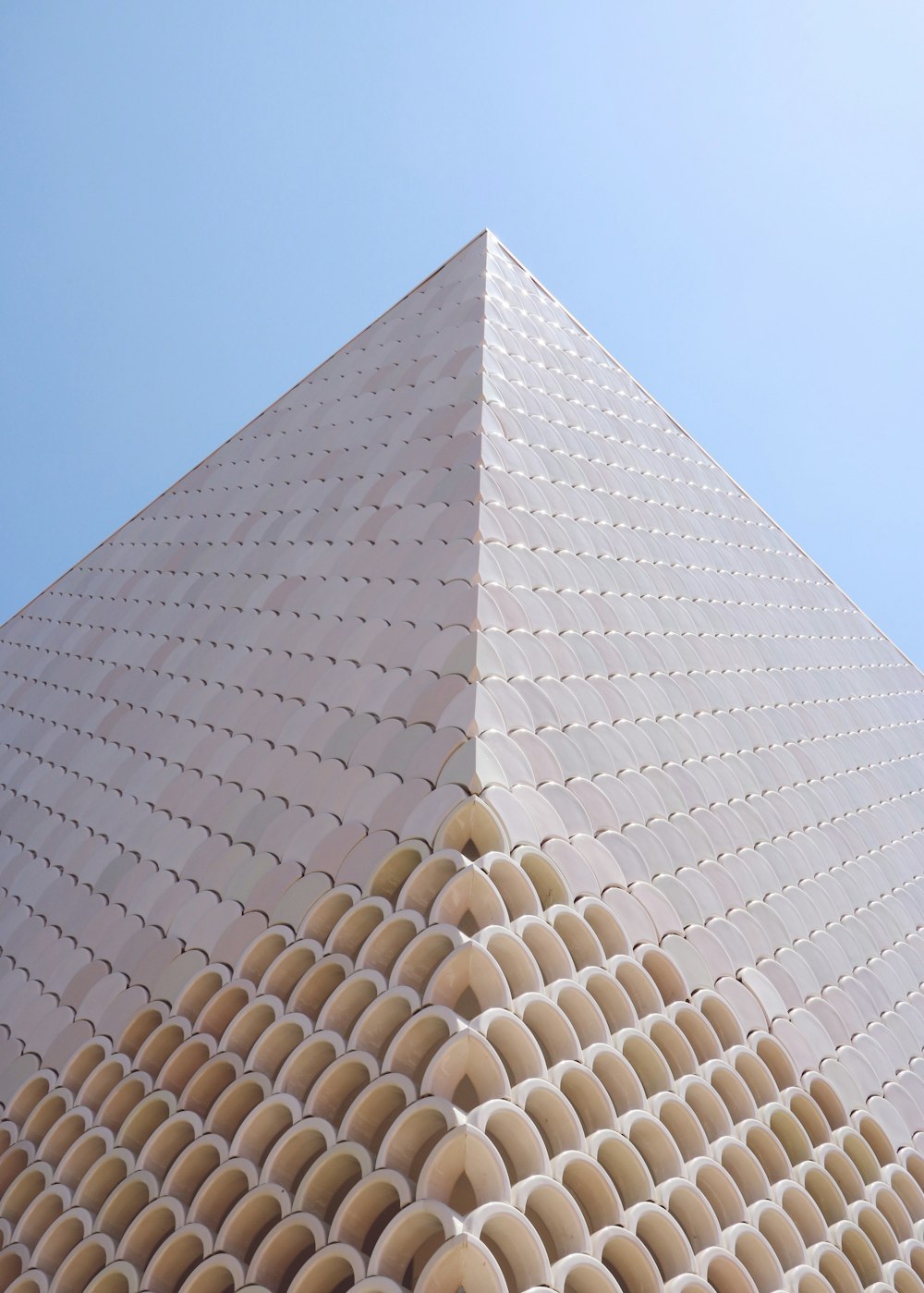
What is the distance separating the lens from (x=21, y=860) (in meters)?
3.72

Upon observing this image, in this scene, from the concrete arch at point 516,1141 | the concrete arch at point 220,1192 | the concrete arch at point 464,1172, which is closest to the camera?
the concrete arch at point 464,1172

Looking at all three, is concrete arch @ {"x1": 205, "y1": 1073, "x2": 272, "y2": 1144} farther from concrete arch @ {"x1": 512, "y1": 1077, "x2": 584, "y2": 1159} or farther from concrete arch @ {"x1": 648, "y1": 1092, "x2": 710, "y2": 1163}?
concrete arch @ {"x1": 648, "y1": 1092, "x2": 710, "y2": 1163}

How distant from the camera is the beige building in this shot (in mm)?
2062

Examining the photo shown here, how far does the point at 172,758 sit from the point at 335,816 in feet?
3.35

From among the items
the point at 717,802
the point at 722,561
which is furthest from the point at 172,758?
the point at 722,561

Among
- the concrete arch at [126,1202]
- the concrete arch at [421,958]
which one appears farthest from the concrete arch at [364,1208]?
the concrete arch at [126,1202]

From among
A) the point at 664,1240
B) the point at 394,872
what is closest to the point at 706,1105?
the point at 664,1240

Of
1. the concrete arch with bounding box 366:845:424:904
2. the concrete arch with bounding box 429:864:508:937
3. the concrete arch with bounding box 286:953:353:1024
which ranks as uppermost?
the concrete arch with bounding box 366:845:424:904

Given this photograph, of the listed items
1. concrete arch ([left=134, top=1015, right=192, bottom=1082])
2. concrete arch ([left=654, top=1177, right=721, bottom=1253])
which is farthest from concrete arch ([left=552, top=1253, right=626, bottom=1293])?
concrete arch ([left=134, top=1015, right=192, bottom=1082])

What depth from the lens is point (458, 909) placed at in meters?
2.21

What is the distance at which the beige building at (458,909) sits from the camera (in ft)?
6.77

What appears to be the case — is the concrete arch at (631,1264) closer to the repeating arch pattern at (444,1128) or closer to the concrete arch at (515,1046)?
the repeating arch pattern at (444,1128)

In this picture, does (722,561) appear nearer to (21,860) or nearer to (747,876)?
(747,876)

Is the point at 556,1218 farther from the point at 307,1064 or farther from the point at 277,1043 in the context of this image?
the point at 277,1043
